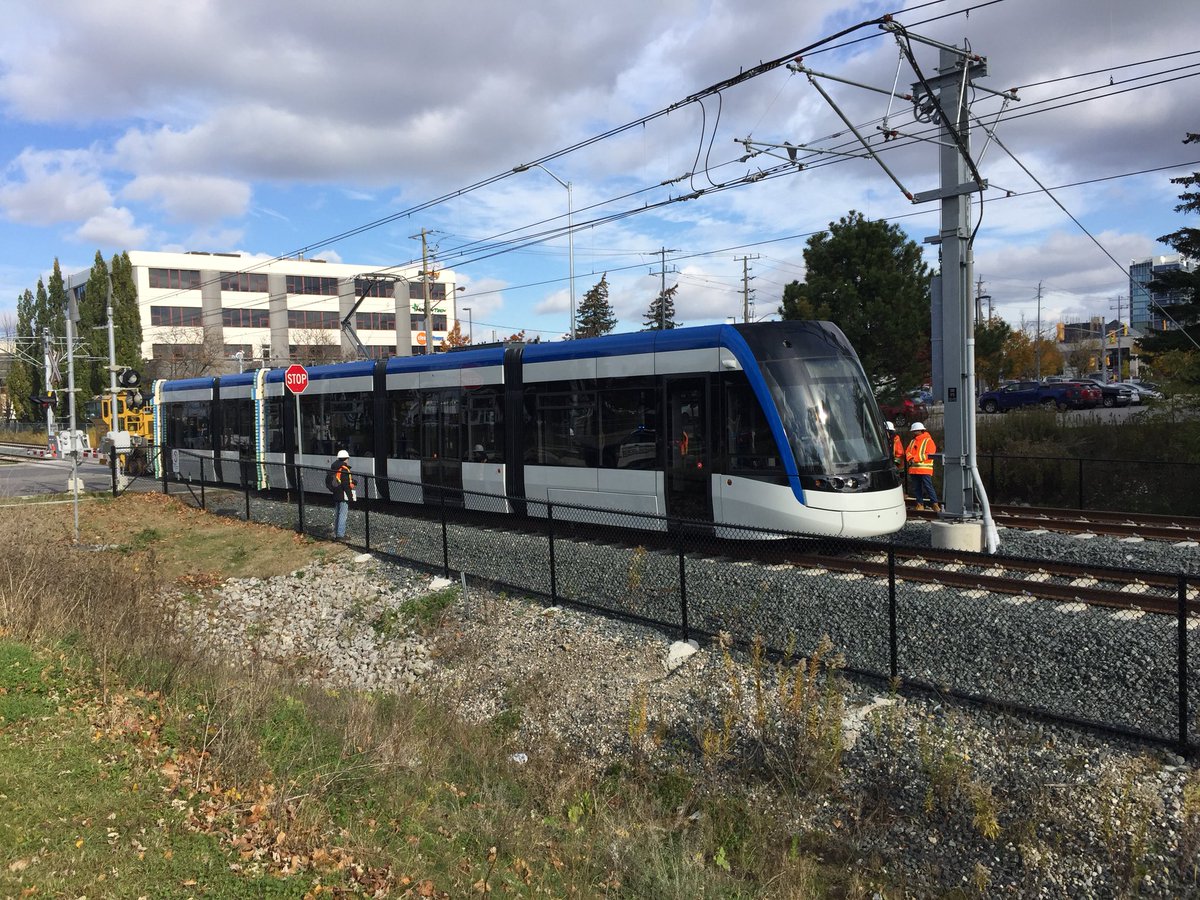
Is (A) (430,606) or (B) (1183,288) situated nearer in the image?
(A) (430,606)

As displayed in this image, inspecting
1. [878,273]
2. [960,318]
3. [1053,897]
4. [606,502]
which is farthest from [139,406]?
[1053,897]

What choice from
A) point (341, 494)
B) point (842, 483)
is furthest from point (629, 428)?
point (341, 494)

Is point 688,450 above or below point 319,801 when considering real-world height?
above

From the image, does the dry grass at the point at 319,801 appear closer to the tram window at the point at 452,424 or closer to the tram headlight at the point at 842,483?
the tram headlight at the point at 842,483

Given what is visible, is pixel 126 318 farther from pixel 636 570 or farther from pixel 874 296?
pixel 636 570

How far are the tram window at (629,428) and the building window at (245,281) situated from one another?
68652 millimetres

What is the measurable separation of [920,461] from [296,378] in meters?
13.1

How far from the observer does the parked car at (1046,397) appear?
128 ft

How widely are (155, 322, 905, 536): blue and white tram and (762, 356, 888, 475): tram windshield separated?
0.06ft

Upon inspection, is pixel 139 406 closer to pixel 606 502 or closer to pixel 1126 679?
pixel 606 502

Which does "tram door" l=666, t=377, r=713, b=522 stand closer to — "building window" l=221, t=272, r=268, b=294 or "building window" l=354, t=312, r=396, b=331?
"building window" l=354, t=312, r=396, b=331

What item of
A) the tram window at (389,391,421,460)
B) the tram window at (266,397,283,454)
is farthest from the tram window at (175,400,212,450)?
the tram window at (389,391,421,460)

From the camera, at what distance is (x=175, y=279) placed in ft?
237

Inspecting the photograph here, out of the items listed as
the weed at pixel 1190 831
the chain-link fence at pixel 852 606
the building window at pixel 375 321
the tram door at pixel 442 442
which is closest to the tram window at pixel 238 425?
the tram door at pixel 442 442
